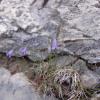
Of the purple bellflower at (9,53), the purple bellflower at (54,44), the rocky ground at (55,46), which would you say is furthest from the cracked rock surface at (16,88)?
the purple bellflower at (54,44)

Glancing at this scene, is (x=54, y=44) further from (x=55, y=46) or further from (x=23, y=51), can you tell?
(x=23, y=51)

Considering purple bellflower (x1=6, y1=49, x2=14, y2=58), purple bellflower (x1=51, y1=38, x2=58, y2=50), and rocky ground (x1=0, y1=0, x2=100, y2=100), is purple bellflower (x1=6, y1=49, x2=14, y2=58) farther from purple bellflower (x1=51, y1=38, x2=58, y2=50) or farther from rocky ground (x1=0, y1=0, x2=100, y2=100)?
purple bellflower (x1=51, y1=38, x2=58, y2=50)

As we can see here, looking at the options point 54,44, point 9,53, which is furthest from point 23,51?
point 54,44

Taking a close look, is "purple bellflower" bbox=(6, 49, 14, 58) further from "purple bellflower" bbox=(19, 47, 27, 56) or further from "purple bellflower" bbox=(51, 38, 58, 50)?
"purple bellflower" bbox=(51, 38, 58, 50)

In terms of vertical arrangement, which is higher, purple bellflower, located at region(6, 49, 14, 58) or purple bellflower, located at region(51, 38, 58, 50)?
purple bellflower, located at region(51, 38, 58, 50)

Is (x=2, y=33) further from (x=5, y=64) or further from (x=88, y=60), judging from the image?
(x=88, y=60)

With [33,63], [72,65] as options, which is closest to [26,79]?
[33,63]

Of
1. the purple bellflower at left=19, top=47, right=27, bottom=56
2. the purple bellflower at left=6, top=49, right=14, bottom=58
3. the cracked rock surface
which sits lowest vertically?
the cracked rock surface

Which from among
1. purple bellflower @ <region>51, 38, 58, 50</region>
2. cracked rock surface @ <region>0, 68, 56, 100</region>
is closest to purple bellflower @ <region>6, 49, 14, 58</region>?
cracked rock surface @ <region>0, 68, 56, 100</region>

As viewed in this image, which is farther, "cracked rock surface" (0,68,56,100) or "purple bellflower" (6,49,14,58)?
"purple bellflower" (6,49,14,58)
